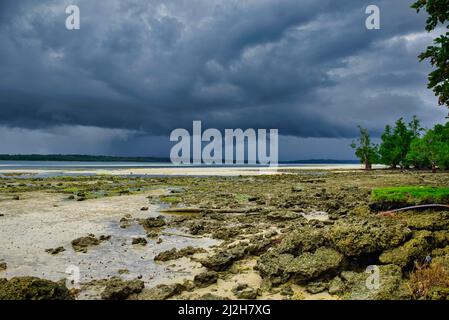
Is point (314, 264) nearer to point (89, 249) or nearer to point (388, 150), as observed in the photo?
point (89, 249)

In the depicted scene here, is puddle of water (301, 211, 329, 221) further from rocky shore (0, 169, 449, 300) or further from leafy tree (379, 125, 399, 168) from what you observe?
leafy tree (379, 125, 399, 168)

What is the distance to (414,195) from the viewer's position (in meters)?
10.5

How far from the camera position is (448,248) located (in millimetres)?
8023

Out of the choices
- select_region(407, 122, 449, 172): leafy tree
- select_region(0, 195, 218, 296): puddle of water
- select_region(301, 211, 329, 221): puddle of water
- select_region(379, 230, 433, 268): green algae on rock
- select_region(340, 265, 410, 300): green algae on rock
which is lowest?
select_region(0, 195, 218, 296): puddle of water

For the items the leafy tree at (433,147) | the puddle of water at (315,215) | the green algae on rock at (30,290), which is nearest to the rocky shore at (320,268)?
the green algae on rock at (30,290)

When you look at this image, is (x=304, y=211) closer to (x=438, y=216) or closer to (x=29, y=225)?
(x=438, y=216)

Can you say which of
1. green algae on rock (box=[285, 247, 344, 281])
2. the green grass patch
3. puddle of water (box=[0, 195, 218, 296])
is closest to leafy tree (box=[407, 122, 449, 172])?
the green grass patch

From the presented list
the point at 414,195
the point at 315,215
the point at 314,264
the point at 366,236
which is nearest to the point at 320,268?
the point at 314,264

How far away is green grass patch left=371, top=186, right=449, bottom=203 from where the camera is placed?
10141mm

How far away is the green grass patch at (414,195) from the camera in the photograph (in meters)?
10.1

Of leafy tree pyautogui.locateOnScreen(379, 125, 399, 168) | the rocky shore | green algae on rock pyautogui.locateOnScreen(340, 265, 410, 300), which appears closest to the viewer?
green algae on rock pyautogui.locateOnScreen(340, 265, 410, 300)
